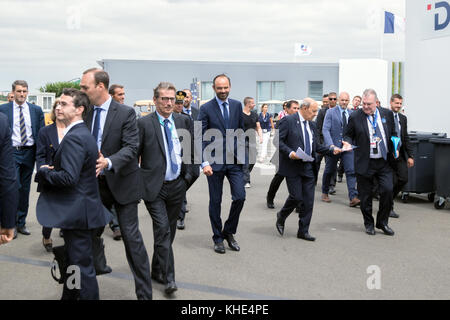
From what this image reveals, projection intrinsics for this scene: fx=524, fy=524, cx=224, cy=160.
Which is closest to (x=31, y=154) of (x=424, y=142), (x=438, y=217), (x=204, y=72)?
(x=438, y=217)

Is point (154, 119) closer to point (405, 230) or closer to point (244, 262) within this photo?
point (244, 262)

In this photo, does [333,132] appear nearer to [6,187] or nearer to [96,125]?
[96,125]

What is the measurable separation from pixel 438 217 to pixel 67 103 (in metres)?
7.13

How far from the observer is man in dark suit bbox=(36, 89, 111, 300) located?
12.5ft

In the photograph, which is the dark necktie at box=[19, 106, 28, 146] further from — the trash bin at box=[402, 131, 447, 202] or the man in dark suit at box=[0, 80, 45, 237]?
the trash bin at box=[402, 131, 447, 202]

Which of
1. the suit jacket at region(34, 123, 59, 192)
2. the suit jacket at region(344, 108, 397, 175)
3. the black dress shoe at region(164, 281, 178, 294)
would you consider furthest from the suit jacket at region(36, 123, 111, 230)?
the suit jacket at region(344, 108, 397, 175)

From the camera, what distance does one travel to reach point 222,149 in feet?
21.4

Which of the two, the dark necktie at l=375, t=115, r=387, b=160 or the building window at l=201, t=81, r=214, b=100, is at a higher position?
the building window at l=201, t=81, r=214, b=100

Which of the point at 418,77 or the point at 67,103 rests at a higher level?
the point at 418,77

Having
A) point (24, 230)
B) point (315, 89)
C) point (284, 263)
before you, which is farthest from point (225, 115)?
point (315, 89)

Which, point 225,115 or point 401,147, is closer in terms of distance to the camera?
point 225,115

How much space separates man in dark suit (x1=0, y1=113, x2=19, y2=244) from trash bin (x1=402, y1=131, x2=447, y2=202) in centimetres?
828

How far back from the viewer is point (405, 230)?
7934 mm

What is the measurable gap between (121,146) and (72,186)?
0.83 m
